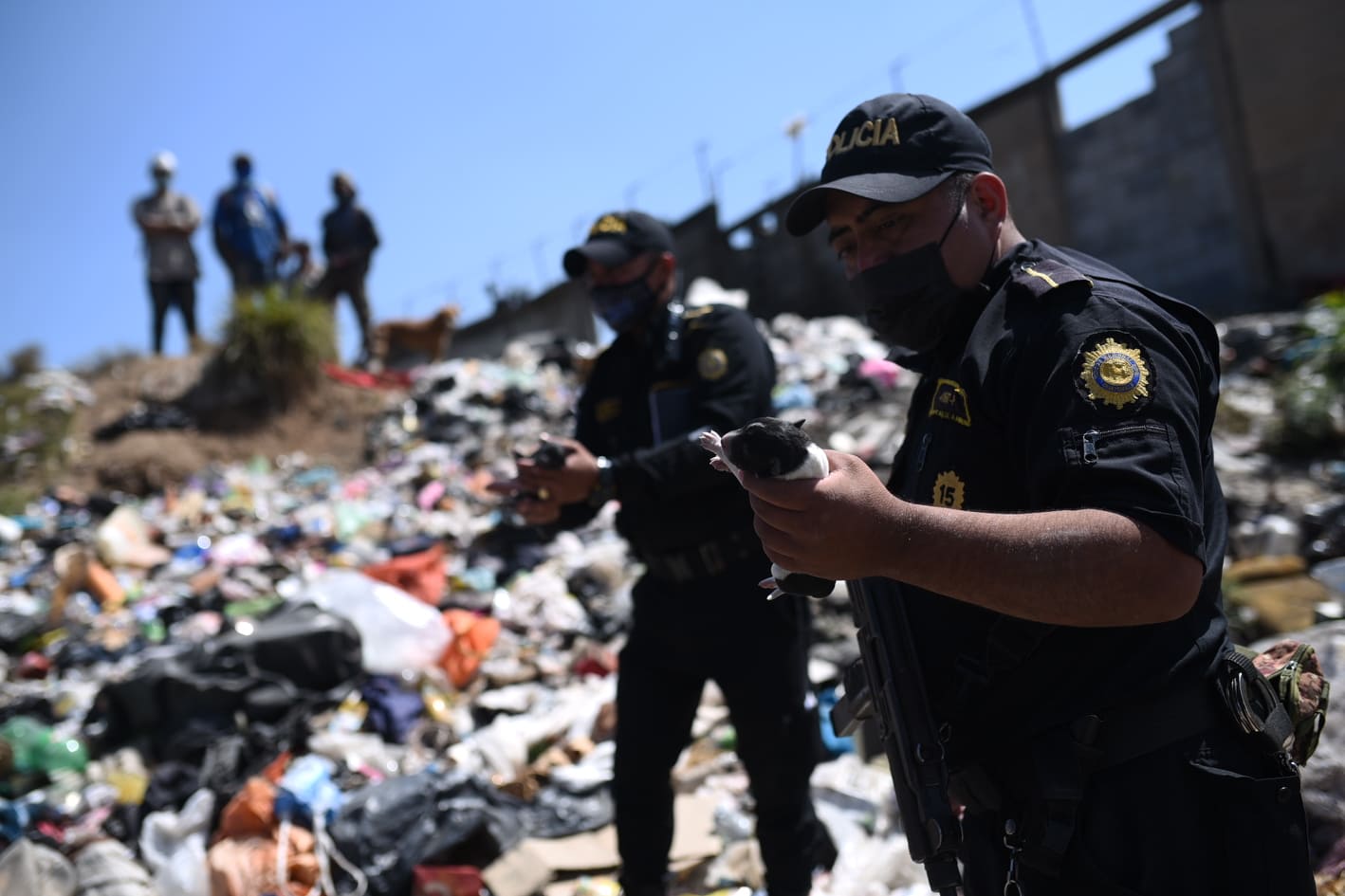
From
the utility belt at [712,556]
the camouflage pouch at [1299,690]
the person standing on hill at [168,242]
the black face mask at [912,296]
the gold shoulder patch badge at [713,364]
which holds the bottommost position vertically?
the camouflage pouch at [1299,690]

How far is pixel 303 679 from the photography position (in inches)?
168

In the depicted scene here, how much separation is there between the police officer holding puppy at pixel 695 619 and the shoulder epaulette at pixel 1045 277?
1112 mm

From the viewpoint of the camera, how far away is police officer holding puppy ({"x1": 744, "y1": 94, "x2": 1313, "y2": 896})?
1.03m

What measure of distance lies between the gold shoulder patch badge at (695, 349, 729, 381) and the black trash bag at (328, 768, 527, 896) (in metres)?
1.89

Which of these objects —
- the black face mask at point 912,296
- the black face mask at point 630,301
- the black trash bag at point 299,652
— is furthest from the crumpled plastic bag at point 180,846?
the black face mask at point 912,296

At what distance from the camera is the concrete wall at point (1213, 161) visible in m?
9.43

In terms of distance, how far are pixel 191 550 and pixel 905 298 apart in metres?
6.84

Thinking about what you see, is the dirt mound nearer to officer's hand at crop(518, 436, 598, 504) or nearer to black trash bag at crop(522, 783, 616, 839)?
black trash bag at crop(522, 783, 616, 839)

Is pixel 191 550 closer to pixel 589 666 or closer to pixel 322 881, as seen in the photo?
pixel 589 666

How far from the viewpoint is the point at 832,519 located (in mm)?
1007

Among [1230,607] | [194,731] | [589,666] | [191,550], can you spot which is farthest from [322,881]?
[191,550]

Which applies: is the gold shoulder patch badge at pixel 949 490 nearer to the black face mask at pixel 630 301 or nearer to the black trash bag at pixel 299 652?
the black face mask at pixel 630 301

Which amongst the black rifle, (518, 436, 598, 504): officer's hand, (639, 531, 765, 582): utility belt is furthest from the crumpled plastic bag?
the black rifle

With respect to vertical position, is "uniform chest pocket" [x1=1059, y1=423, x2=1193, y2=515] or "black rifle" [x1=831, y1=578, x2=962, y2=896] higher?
"uniform chest pocket" [x1=1059, y1=423, x2=1193, y2=515]
